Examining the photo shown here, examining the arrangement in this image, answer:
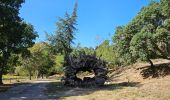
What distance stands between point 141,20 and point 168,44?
14.8 feet

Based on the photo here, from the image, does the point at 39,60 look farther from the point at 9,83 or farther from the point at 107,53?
the point at 9,83

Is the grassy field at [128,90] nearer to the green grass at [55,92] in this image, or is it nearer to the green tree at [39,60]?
the green grass at [55,92]

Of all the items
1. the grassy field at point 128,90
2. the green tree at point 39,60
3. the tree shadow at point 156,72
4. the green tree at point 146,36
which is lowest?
the grassy field at point 128,90

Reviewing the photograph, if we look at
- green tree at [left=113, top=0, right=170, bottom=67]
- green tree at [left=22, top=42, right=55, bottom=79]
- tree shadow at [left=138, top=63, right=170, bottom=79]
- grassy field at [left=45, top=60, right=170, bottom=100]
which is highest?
green tree at [left=22, top=42, right=55, bottom=79]

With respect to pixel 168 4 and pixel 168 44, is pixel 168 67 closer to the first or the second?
pixel 168 44

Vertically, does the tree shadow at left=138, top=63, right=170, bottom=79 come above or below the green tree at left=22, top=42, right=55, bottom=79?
below

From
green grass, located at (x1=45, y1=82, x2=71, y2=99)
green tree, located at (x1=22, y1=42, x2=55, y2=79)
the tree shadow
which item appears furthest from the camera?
green tree, located at (x1=22, y1=42, x2=55, y2=79)

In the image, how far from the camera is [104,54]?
80250 mm

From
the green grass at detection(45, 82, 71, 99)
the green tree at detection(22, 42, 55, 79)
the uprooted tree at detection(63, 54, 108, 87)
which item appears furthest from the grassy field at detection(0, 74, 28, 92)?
the green tree at detection(22, 42, 55, 79)

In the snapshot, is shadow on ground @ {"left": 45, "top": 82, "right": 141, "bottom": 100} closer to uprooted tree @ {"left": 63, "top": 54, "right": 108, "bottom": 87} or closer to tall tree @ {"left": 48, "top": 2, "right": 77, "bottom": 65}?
uprooted tree @ {"left": 63, "top": 54, "right": 108, "bottom": 87}

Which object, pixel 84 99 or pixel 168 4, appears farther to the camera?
pixel 168 4

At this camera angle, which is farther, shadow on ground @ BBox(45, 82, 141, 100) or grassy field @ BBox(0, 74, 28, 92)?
grassy field @ BBox(0, 74, 28, 92)

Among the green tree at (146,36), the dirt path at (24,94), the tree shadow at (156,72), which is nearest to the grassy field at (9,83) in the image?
the dirt path at (24,94)

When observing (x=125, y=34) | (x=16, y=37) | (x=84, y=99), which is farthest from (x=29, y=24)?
(x=84, y=99)
